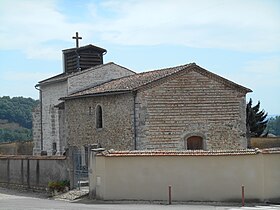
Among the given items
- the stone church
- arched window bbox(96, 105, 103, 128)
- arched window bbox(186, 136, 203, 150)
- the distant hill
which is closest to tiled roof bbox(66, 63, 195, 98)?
the stone church

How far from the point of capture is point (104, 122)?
3469 cm

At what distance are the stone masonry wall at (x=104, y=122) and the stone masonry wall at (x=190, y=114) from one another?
961 millimetres

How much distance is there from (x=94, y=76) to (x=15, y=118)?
71292 millimetres

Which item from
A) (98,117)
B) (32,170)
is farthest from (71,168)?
(98,117)

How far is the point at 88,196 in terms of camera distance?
25.7 meters

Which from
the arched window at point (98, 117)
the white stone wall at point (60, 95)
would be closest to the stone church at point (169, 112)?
the arched window at point (98, 117)

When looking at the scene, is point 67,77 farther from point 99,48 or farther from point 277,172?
point 277,172

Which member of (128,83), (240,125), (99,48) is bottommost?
(240,125)

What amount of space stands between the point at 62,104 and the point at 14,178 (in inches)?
355

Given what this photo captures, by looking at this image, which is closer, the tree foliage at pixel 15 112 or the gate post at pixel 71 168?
the gate post at pixel 71 168

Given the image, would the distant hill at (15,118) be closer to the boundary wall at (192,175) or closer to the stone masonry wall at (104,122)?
the stone masonry wall at (104,122)

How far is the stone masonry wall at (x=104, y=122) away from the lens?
32.3m

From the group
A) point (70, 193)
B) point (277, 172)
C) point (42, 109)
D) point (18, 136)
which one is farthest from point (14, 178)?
point (18, 136)

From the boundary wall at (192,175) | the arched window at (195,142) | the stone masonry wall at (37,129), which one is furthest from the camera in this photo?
the stone masonry wall at (37,129)
